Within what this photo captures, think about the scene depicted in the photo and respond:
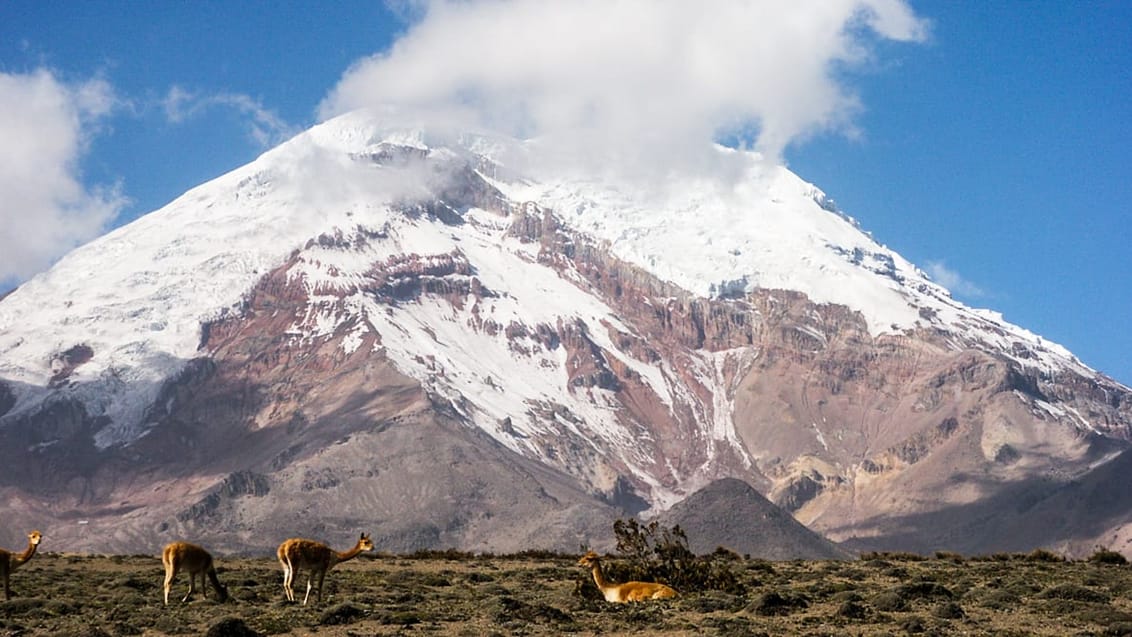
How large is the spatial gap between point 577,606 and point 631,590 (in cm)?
180

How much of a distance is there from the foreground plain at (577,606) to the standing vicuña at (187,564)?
1.68 ft

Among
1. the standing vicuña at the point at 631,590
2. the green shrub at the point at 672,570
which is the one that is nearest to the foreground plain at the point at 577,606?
the standing vicuña at the point at 631,590

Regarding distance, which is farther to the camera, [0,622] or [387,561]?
[387,561]

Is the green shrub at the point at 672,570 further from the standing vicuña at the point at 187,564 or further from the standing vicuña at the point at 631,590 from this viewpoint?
the standing vicuña at the point at 187,564

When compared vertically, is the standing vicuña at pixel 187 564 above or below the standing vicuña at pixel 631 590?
above

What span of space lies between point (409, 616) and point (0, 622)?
11.3 metres

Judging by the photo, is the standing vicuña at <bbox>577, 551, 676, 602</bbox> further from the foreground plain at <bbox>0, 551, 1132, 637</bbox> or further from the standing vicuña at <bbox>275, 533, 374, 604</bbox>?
the standing vicuña at <bbox>275, 533, 374, 604</bbox>

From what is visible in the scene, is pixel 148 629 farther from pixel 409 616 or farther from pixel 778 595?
pixel 778 595

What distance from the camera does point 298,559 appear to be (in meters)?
45.0

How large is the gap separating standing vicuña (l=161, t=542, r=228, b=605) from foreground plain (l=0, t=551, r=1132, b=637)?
1.68 feet

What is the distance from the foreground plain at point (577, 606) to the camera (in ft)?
137

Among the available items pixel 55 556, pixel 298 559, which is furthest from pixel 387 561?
pixel 298 559

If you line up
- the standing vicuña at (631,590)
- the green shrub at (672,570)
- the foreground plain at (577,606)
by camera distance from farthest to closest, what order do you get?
the green shrub at (672,570) → the standing vicuña at (631,590) → the foreground plain at (577,606)

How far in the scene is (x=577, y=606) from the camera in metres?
46.1
